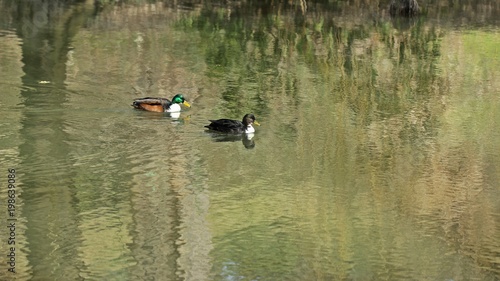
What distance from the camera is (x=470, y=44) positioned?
2220 centimetres

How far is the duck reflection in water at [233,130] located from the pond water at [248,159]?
0.08m

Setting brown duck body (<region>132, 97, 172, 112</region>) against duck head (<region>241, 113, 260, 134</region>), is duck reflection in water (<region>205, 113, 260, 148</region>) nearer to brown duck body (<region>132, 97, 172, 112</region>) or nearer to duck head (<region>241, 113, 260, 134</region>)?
duck head (<region>241, 113, 260, 134</region>)

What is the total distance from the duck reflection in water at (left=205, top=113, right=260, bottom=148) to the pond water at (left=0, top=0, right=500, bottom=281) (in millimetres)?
81

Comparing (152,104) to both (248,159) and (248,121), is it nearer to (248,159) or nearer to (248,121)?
(248,121)

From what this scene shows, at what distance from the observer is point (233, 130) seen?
1283cm

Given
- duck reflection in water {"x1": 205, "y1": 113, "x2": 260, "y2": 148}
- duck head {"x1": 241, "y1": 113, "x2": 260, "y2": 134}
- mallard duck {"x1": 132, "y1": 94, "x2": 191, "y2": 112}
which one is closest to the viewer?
duck reflection in water {"x1": 205, "y1": 113, "x2": 260, "y2": 148}

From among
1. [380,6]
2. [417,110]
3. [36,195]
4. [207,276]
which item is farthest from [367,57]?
[207,276]

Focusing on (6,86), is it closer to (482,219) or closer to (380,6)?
(482,219)

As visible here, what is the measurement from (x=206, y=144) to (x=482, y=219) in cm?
376

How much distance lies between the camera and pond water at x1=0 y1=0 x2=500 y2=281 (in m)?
8.79

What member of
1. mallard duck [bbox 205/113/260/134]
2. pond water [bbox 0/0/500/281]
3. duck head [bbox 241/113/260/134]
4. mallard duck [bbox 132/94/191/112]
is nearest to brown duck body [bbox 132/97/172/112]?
mallard duck [bbox 132/94/191/112]

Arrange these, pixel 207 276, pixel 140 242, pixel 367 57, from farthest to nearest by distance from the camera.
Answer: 1. pixel 367 57
2. pixel 140 242
3. pixel 207 276

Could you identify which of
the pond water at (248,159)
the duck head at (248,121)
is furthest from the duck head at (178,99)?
the duck head at (248,121)

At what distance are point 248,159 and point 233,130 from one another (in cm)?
97
